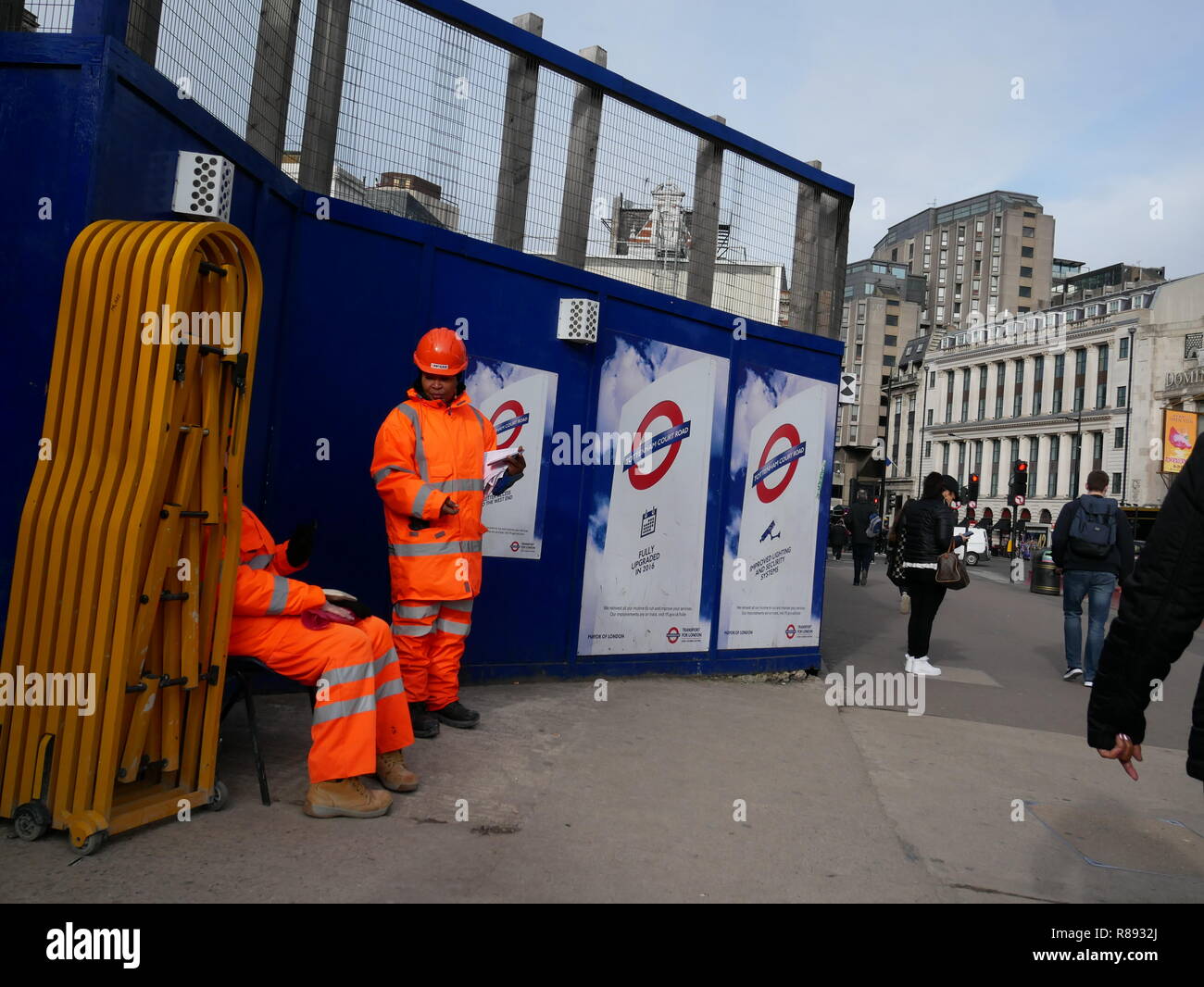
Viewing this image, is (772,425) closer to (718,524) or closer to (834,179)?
(718,524)

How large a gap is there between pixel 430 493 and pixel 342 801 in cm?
155

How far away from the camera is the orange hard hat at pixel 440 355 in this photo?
16.4 ft

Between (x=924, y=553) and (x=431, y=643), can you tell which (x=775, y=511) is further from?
(x=431, y=643)

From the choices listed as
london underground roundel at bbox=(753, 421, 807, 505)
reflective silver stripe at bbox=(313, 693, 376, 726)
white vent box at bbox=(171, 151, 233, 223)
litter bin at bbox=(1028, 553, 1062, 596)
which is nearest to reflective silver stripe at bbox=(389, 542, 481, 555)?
reflective silver stripe at bbox=(313, 693, 376, 726)

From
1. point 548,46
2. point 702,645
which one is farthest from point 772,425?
point 548,46

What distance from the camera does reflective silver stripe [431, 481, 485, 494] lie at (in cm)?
497

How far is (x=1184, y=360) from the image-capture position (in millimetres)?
65500

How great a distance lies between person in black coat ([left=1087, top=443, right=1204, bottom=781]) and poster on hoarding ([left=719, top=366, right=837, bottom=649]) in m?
5.35

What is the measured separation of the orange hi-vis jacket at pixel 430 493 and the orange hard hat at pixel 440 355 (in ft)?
0.54

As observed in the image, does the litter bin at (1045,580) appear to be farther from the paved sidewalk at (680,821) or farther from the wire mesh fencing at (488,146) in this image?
the paved sidewalk at (680,821)

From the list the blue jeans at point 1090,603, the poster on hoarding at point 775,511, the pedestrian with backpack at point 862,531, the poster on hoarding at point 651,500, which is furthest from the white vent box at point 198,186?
the pedestrian with backpack at point 862,531

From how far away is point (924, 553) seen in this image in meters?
9.06

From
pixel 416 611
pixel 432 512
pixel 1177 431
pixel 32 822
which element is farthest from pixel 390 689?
pixel 1177 431

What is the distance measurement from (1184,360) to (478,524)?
72.2 metres
